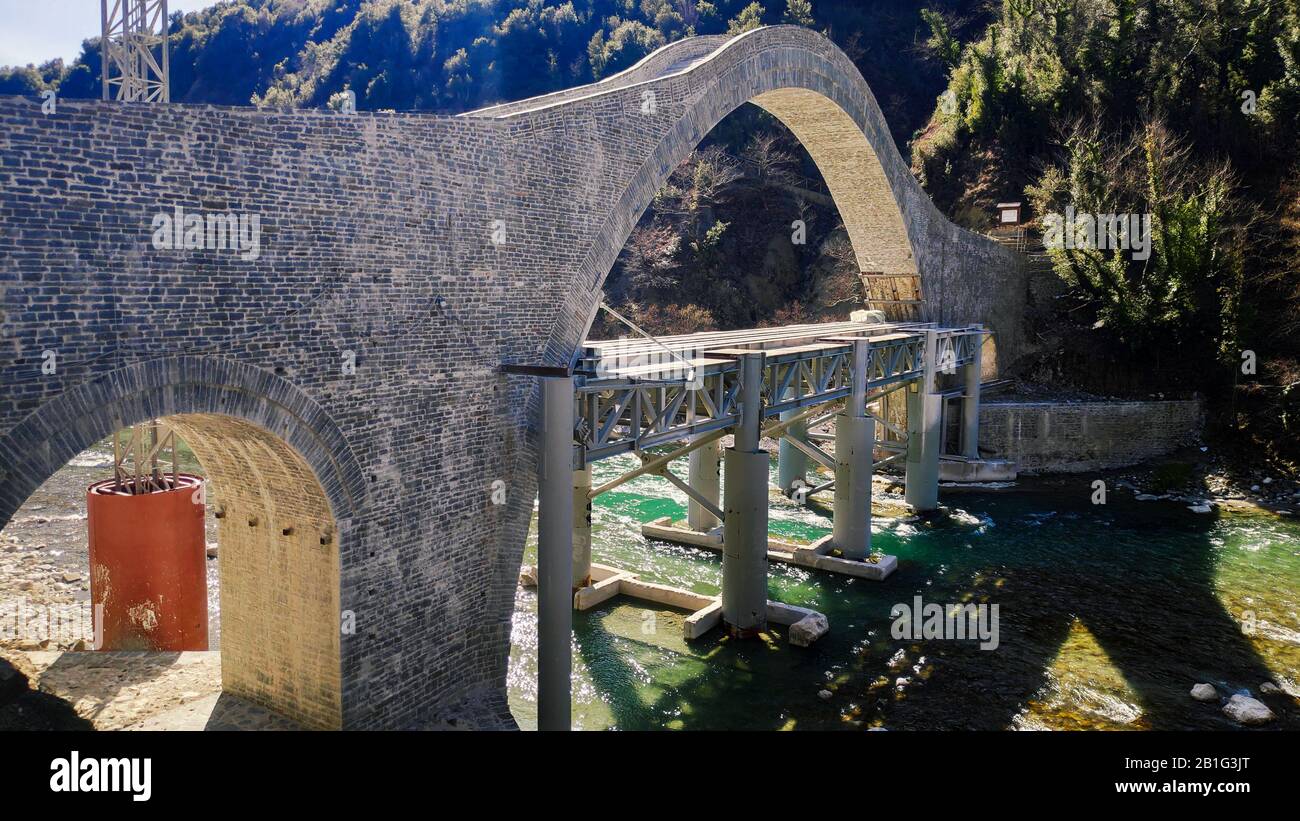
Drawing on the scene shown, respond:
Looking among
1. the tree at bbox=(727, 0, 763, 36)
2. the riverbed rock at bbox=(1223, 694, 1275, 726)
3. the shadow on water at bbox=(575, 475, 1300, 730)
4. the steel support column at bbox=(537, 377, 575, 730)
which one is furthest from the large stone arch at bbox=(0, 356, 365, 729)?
the tree at bbox=(727, 0, 763, 36)

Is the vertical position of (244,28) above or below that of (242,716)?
above

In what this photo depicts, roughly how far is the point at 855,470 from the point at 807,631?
165 inches

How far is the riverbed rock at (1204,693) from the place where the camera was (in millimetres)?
10891

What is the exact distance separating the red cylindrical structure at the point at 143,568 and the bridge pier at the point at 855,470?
9962 millimetres

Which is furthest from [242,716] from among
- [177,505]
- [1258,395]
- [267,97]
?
[267,97]

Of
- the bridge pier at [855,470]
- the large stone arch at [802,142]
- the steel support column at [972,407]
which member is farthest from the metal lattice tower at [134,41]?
the steel support column at [972,407]

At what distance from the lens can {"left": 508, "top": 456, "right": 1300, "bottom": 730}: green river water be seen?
34.8ft

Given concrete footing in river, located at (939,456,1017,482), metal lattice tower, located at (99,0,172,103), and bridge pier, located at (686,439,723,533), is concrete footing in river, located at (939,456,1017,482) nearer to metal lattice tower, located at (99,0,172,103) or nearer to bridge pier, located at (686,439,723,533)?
bridge pier, located at (686,439,723,533)

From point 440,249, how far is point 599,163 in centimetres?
286

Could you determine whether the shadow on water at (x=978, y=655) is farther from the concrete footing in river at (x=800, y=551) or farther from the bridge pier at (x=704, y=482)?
the bridge pier at (x=704, y=482)

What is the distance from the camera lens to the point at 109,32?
14.2m

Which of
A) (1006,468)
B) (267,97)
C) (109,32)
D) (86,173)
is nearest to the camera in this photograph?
(86,173)

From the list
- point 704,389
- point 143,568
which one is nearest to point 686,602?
point 704,389

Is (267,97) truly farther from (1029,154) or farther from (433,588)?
(433,588)
